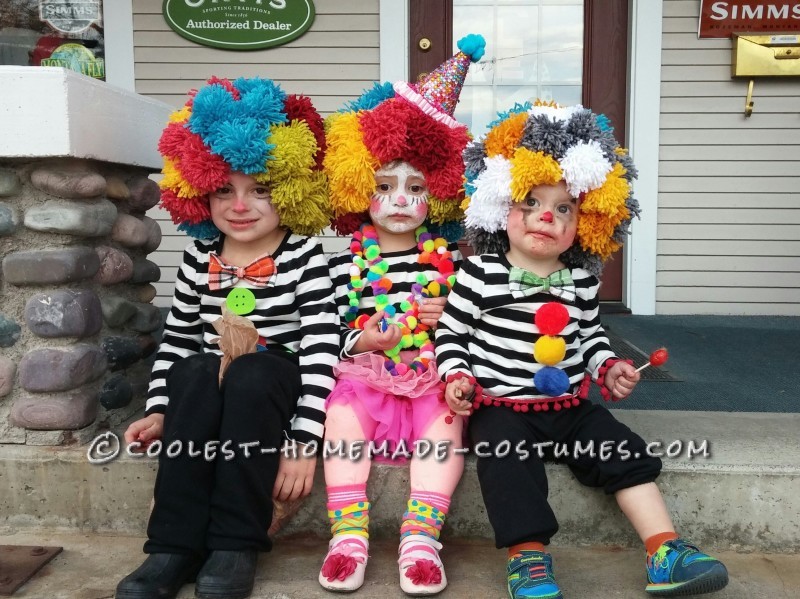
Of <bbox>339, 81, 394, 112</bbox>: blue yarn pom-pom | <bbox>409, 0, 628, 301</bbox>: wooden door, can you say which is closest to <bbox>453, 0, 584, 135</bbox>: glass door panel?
<bbox>409, 0, 628, 301</bbox>: wooden door

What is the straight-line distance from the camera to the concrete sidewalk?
5.88 ft

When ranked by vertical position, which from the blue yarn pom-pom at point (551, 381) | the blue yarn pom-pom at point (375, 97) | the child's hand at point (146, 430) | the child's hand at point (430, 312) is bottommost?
the child's hand at point (146, 430)

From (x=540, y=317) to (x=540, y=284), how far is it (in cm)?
10

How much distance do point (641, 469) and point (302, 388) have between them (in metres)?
0.89

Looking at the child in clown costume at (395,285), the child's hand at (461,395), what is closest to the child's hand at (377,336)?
the child in clown costume at (395,285)

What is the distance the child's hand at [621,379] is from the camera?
1969mm

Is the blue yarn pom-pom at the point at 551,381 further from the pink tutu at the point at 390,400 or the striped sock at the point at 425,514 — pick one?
the striped sock at the point at 425,514

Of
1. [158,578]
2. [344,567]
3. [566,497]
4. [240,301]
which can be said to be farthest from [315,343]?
[566,497]

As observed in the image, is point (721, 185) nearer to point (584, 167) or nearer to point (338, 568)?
point (584, 167)

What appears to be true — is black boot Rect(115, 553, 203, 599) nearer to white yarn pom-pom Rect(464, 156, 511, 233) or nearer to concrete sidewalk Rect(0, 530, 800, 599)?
concrete sidewalk Rect(0, 530, 800, 599)

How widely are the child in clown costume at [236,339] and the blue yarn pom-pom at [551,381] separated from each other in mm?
557

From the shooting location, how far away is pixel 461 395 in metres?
1.87

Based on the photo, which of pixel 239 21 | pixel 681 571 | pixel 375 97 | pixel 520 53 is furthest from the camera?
pixel 520 53

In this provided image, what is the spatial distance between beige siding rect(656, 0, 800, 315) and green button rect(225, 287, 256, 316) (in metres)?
3.12
